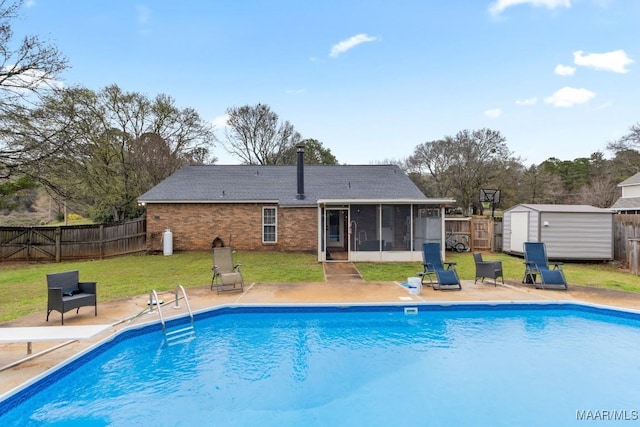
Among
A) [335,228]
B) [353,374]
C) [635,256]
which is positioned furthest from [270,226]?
[635,256]

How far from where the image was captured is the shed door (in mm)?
14141

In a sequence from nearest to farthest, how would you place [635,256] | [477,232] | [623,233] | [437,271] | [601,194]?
[437,271] < [635,256] < [623,233] < [477,232] < [601,194]

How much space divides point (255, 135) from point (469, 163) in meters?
20.1

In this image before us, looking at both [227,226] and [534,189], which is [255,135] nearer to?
[227,226]

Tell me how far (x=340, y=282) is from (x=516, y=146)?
92.2 ft

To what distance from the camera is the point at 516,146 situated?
30375 mm

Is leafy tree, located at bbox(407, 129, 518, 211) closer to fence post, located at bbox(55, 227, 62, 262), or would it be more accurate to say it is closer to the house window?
the house window

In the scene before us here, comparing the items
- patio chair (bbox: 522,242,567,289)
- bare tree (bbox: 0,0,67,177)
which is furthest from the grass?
bare tree (bbox: 0,0,67,177)

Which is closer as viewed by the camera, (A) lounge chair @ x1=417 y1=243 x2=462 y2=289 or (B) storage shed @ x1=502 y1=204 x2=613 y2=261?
(A) lounge chair @ x1=417 y1=243 x2=462 y2=289

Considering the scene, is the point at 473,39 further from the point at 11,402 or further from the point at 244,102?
the point at 244,102

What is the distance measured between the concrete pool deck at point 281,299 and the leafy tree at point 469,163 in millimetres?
22180

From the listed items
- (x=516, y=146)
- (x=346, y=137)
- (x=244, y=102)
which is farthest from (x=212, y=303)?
(x=516, y=146)

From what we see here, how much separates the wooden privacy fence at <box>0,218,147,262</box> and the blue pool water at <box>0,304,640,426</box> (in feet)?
36.1

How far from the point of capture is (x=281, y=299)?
775cm
